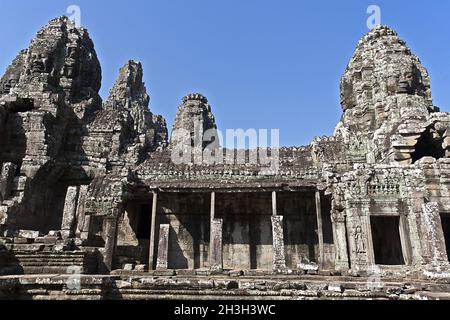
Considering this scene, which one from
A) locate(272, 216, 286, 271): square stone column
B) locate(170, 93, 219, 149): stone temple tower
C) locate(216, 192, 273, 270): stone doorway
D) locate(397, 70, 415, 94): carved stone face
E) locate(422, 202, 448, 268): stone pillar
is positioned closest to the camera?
locate(422, 202, 448, 268): stone pillar

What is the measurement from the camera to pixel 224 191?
47.6 feet

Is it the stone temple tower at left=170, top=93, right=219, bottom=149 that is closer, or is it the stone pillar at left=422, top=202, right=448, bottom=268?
the stone pillar at left=422, top=202, right=448, bottom=268

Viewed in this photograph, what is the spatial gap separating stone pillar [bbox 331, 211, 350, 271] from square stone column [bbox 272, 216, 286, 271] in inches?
73.6

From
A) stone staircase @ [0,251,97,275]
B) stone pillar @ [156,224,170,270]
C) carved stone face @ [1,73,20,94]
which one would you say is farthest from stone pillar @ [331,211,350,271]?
carved stone face @ [1,73,20,94]

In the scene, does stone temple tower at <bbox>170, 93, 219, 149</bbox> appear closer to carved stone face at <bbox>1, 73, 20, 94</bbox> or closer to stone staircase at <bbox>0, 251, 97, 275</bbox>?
carved stone face at <bbox>1, 73, 20, 94</bbox>

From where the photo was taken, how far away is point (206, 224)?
54.0ft

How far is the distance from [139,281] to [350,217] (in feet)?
25.0

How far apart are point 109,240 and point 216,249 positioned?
3853 millimetres

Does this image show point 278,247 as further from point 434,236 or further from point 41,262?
point 41,262

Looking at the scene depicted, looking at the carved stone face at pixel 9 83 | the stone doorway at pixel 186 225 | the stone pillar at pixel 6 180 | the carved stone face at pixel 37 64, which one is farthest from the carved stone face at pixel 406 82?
the carved stone face at pixel 9 83

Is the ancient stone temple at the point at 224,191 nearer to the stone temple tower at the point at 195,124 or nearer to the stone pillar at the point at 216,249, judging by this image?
the stone pillar at the point at 216,249

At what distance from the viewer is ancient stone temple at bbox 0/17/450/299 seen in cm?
1116

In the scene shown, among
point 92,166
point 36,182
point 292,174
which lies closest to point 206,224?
point 292,174

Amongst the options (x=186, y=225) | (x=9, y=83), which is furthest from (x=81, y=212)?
(x=9, y=83)
